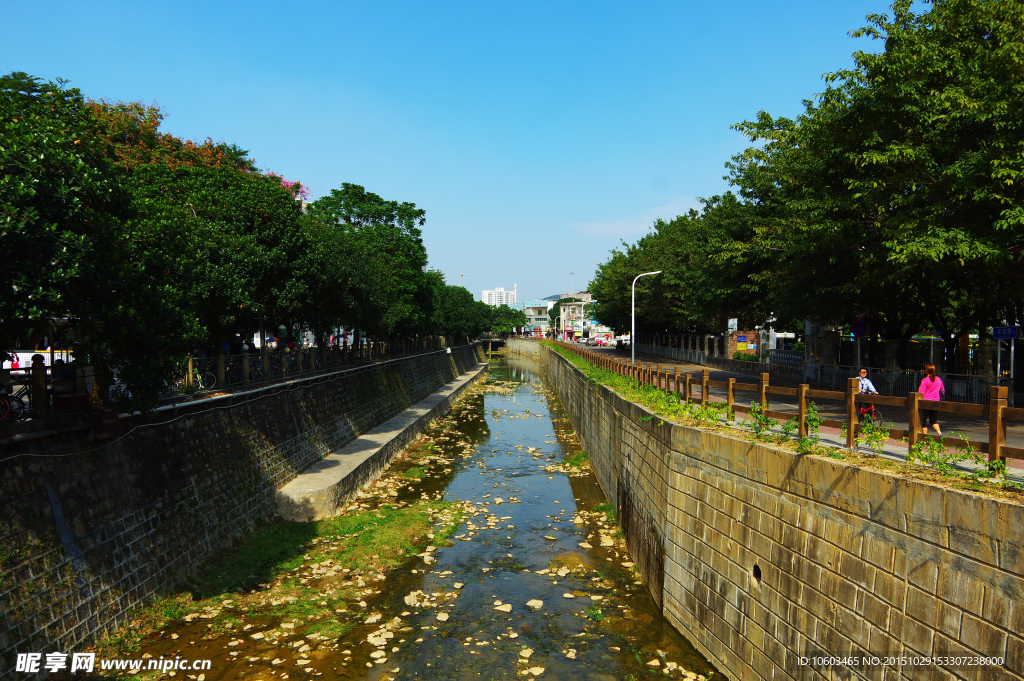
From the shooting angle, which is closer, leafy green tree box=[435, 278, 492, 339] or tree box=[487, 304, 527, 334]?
leafy green tree box=[435, 278, 492, 339]

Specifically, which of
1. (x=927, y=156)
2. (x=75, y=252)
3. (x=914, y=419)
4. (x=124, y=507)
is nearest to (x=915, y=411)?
(x=914, y=419)

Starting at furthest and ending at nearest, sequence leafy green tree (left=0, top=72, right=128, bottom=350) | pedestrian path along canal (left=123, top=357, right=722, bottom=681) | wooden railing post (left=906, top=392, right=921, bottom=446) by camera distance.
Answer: pedestrian path along canal (left=123, top=357, right=722, bottom=681) → leafy green tree (left=0, top=72, right=128, bottom=350) → wooden railing post (left=906, top=392, right=921, bottom=446)

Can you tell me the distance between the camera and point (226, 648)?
991 centimetres

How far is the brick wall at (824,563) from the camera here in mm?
5508

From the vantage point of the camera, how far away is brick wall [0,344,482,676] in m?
8.34

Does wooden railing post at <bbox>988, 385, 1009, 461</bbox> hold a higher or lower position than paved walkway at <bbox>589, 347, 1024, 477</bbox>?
higher

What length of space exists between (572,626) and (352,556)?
5.79 metres

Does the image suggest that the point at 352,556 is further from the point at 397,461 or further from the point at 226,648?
the point at 397,461

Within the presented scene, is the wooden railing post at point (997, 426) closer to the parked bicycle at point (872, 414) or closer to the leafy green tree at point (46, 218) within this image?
the parked bicycle at point (872, 414)

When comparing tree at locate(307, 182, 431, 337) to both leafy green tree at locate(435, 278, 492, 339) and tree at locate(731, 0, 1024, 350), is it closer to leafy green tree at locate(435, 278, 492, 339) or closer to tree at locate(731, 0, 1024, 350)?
leafy green tree at locate(435, 278, 492, 339)

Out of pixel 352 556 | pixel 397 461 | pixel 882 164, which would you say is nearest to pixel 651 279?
pixel 397 461

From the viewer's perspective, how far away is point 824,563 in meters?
7.32

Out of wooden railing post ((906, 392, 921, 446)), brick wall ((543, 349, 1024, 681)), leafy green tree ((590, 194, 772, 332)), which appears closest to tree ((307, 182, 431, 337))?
leafy green tree ((590, 194, 772, 332))

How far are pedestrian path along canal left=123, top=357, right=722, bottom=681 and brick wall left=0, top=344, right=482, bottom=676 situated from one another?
1355 mm
